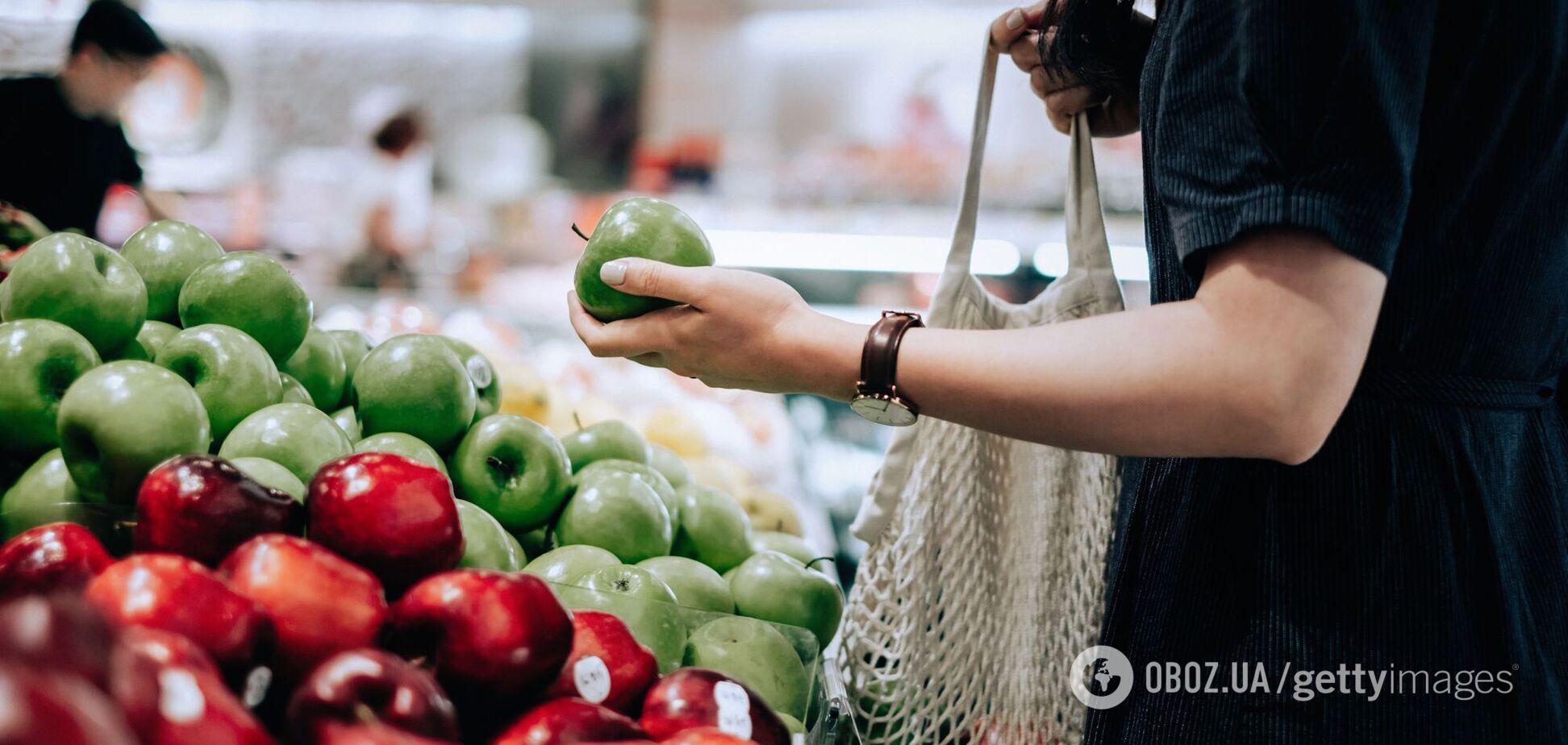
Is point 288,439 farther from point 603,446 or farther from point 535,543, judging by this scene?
point 603,446

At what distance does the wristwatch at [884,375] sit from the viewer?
915 mm

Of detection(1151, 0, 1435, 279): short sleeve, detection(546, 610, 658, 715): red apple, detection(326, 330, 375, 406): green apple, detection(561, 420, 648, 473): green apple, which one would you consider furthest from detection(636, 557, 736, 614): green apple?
detection(1151, 0, 1435, 279): short sleeve

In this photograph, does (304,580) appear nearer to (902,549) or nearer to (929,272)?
(902,549)

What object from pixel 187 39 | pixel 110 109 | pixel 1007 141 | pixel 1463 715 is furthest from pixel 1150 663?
pixel 187 39

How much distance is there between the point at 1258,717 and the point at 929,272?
350cm

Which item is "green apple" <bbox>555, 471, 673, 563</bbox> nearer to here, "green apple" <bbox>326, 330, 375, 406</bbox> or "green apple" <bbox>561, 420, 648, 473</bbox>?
"green apple" <bbox>561, 420, 648, 473</bbox>

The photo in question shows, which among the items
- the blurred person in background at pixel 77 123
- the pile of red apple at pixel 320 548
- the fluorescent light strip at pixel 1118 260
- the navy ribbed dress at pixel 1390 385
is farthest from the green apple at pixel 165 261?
the fluorescent light strip at pixel 1118 260

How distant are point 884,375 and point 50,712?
658 mm

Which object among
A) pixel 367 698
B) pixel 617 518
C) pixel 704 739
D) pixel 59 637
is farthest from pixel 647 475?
pixel 59 637

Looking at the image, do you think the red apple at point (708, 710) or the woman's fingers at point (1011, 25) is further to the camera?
the woman's fingers at point (1011, 25)

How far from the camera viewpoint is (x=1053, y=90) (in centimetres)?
137

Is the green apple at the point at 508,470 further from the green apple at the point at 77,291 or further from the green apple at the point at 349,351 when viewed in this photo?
the green apple at the point at 77,291

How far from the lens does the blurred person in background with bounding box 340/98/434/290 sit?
4.79 m

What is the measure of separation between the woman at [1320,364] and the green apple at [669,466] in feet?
1.91
